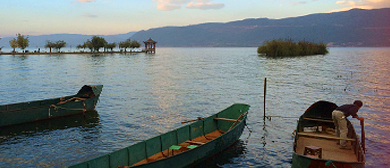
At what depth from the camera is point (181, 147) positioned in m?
12.2

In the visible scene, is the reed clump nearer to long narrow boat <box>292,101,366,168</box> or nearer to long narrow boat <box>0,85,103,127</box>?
long narrow boat <box>0,85,103,127</box>

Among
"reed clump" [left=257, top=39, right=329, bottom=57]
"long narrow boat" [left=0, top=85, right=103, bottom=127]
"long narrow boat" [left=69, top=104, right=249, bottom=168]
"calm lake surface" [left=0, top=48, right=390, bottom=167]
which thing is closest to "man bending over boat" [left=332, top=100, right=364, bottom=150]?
"calm lake surface" [left=0, top=48, right=390, bottom=167]

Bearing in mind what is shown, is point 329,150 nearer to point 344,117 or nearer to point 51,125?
point 344,117

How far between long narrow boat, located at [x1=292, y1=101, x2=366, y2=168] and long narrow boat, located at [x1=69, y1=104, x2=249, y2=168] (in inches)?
124

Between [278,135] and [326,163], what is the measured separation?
26.0 feet

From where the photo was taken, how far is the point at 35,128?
17.3 meters

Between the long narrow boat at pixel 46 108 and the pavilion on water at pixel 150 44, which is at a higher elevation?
the pavilion on water at pixel 150 44

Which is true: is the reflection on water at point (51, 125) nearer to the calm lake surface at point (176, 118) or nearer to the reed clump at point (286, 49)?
the calm lake surface at point (176, 118)

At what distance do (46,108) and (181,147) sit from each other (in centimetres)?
1118

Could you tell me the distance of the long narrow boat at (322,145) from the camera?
8742 mm

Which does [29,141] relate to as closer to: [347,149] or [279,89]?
[347,149]

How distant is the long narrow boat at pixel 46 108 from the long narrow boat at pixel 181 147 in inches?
419

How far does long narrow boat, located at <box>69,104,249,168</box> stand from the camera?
30.8 feet

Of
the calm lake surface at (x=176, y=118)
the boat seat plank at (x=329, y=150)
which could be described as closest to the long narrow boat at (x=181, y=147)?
the calm lake surface at (x=176, y=118)
